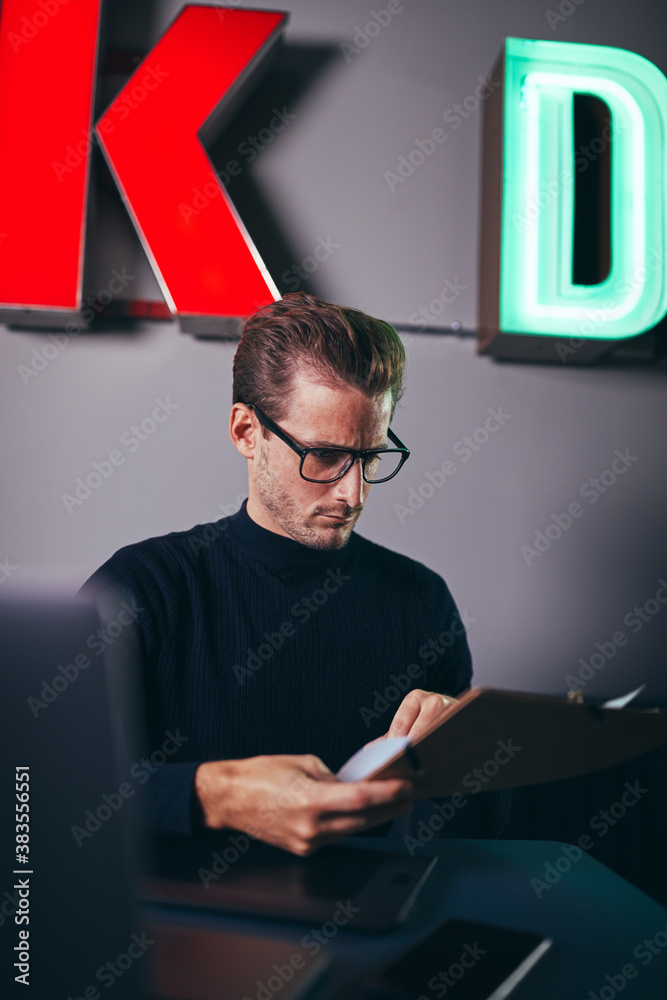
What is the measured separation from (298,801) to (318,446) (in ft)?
2.18

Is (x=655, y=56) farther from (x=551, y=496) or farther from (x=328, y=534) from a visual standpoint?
(x=328, y=534)

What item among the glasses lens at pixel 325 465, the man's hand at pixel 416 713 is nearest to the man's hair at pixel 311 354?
the glasses lens at pixel 325 465

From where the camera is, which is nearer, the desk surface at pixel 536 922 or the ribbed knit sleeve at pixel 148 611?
the desk surface at pixel 536 922

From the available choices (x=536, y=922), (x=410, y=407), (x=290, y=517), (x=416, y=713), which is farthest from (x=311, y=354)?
(x=536, y=922)

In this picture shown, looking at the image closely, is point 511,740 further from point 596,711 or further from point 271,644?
point 271,644

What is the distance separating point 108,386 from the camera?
1996mm

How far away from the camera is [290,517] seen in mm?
1339

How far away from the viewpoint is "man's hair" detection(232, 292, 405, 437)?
4.31 feet

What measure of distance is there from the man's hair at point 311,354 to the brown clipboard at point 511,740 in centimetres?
70

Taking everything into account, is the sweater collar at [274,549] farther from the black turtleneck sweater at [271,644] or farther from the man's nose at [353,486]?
the man's nose at [353,486]

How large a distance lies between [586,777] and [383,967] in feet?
4.31

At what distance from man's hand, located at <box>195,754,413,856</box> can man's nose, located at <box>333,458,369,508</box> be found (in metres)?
0.55

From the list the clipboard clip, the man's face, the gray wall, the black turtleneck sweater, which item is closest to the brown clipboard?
the clipboard clip

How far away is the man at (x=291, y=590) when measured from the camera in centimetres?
126
